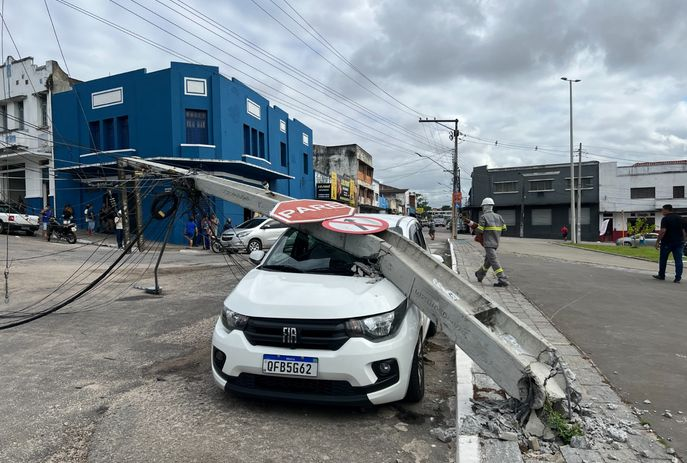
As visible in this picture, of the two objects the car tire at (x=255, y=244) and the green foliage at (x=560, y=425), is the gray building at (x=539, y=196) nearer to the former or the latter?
the car tire at (x=255, y=244)

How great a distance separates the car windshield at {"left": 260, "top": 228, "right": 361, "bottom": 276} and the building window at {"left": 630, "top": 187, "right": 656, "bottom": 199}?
54.9m

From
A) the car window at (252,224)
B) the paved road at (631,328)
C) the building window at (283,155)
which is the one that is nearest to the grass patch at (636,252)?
the paved road at (631,328)

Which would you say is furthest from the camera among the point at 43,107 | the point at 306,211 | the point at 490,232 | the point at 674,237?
the point at 43,107

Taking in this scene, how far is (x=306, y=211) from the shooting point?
452cm

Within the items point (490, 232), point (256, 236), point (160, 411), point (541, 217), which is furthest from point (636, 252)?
point (541, 217)

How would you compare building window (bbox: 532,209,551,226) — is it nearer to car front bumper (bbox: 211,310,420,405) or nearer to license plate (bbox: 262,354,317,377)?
car front bumper (bbox: 211,310,420,405)

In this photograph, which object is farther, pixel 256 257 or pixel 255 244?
pixel 255 244

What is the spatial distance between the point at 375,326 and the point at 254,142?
25030 mm

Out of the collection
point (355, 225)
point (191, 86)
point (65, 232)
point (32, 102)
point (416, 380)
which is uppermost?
point (32, 102)

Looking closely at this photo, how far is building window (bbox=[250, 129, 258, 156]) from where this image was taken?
86.6ft

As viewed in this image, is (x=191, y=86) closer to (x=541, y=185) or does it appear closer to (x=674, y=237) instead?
(x=674, y=237)

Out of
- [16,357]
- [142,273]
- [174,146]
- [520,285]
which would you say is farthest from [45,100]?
[520,285]

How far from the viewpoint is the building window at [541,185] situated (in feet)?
174

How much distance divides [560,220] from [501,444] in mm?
55402
